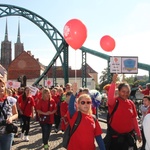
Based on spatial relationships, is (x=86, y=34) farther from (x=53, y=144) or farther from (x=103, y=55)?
(x=103, y=55)

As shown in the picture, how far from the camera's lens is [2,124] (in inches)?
169

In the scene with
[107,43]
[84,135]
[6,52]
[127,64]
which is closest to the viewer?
[84,135]

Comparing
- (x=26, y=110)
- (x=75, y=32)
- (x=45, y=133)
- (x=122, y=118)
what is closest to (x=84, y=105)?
(x=122, y=118)

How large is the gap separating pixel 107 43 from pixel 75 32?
2.13 meters

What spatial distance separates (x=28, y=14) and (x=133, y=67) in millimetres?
11909

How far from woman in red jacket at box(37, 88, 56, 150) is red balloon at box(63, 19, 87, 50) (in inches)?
70.7

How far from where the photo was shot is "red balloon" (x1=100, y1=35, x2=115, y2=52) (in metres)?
8.38

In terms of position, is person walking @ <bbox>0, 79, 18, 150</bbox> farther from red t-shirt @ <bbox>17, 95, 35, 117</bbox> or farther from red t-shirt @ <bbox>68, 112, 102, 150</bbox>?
red t-shirt @ <bbox>17, 95, 35, 117</bbox>

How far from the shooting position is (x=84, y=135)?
3.95 metres

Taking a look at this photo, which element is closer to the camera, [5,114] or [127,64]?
[5,114]

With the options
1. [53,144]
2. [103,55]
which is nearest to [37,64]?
[103,55]

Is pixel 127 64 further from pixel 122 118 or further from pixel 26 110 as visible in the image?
pixel 122 118

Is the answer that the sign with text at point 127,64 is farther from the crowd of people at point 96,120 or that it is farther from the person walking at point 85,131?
the person walking at point 85,131

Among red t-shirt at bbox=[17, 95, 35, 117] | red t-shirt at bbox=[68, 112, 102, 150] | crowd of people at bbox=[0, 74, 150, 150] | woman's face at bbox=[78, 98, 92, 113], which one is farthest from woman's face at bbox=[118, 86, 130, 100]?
red t-shirt at bbox=[17, 95, 35, 117]
